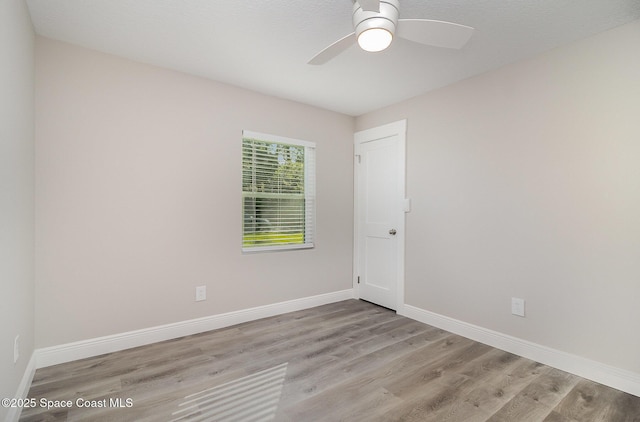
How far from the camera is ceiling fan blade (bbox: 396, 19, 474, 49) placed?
1.60 meters

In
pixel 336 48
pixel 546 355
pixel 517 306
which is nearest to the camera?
pixel 336 48

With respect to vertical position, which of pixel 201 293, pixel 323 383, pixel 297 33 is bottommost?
pixel 323 383

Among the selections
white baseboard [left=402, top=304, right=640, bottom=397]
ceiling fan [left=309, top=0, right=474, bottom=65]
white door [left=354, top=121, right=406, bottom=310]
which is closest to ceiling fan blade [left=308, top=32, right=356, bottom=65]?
ceiling fan [left=309, top=0, right=474, bottom=65]

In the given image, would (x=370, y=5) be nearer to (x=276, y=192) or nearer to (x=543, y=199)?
(x=543, y=199)

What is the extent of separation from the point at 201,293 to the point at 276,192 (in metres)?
1.30

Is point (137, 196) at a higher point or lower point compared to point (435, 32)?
lower

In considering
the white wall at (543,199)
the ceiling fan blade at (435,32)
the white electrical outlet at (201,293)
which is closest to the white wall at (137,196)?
the white electrical outlet at (201,293)

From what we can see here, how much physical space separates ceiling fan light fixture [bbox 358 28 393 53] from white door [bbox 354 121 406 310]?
194 cm

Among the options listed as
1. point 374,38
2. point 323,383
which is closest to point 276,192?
point 323,383

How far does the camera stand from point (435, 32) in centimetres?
168

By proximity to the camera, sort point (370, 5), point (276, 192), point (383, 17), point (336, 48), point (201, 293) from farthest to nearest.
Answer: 1. point (276, 192)
2. point (201, 293)
3. point (336, 48)
4. point (383, 17)
5. point (370, 5)

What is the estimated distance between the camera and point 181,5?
192cm

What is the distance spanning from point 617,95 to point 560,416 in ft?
6.86

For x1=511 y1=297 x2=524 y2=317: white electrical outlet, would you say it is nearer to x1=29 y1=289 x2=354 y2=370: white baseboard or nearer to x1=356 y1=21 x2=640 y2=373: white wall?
x1=356 y1=21 x2=640 y2=373: white wall
